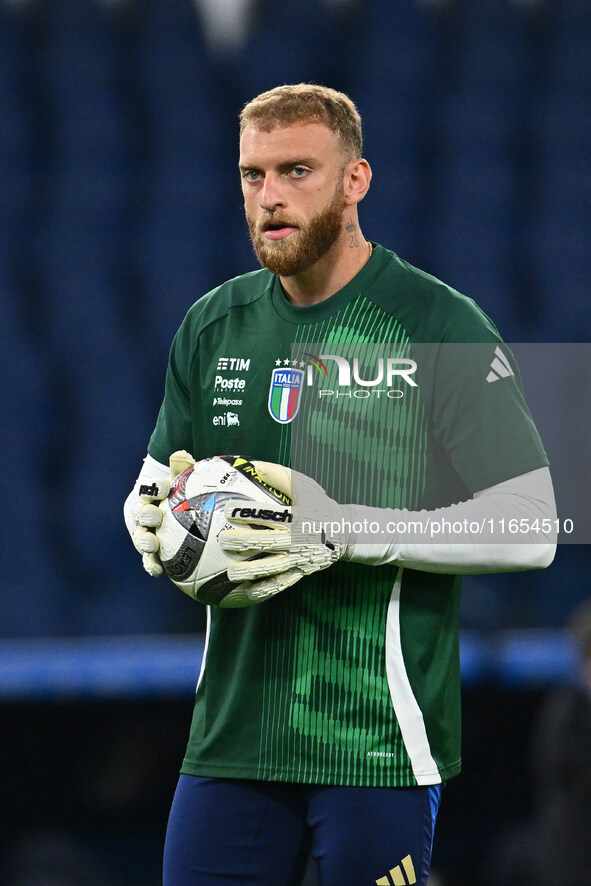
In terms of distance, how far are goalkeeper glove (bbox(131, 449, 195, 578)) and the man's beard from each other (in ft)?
1.26

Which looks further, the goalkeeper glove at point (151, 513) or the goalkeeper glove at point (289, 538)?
the goalkeeper glove at point (151, 513)

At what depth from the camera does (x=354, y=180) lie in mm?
2338

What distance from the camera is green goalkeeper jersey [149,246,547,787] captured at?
7.13 feet

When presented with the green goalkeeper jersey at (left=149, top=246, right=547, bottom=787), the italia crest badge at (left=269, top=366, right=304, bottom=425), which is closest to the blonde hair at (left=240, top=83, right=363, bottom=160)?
the green goalkeeper jersey at (left=149, top=246, right=547, bottom=787)

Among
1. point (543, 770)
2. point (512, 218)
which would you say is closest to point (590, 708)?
point (543, 770)

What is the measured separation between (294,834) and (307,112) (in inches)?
50.8

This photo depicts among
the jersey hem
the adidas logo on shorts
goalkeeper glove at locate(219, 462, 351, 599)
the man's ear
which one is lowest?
the adidas logo on shorts

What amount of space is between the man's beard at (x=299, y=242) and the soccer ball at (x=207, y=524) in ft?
1.19

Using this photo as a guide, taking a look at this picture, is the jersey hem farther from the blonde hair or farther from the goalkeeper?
the blonde hair

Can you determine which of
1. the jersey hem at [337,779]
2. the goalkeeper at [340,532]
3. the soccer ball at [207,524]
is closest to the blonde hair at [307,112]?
the goalkeeper at [340,532]

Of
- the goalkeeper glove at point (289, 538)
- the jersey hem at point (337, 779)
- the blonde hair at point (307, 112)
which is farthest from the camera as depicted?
the blonde hair at point (307, 112)

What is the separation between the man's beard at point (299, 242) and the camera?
2.25 meters

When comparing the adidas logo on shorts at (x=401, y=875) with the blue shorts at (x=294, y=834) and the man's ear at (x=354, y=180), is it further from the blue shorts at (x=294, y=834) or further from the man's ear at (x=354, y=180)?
the man's ear at (x=354, y=180)

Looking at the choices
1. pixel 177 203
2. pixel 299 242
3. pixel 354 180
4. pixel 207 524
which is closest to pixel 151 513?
pixel 207 524
